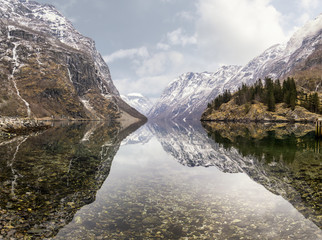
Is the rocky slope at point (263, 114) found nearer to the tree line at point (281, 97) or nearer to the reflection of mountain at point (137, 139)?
the tree line at point (281, 97)

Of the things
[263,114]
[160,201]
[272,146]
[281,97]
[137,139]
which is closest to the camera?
[160,201]

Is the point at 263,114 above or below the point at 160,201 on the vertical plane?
above

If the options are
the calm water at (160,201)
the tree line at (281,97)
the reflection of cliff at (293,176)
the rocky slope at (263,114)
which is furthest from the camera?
the tree line at (281,97)

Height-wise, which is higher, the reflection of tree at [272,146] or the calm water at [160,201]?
the reflection of tree at [272,146]

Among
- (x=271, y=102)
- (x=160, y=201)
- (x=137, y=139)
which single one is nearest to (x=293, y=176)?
(x=160, y=201)

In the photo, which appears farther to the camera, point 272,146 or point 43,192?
point 272,146

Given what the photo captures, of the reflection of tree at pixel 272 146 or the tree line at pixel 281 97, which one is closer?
the reflection of tree at pixel 272 146

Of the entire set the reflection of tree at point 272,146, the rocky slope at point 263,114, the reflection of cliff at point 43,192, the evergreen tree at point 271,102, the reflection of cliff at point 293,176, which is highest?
the evergreen tree at point 271,102

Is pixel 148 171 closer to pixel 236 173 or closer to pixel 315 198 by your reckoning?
pixel 236 173

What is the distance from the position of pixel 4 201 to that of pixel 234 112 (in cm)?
18703

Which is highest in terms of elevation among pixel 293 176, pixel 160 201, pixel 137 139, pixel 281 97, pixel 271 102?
pixel 281 97

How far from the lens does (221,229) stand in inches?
460

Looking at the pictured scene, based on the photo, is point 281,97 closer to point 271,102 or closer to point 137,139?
point 271,102

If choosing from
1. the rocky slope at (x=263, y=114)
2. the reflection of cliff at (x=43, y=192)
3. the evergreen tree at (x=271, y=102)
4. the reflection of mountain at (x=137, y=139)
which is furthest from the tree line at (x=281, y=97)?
the reflection of cliff at (x=43, y=192)
